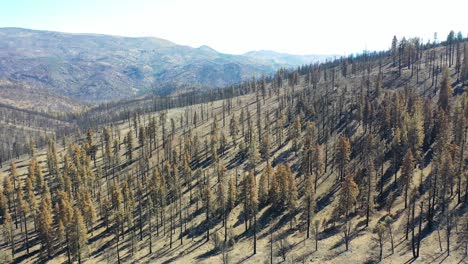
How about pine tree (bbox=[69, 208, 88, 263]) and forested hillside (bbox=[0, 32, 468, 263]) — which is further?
pine tree (bbox=[69, 208, 88, 263])

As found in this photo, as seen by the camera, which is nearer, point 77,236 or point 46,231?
point 77,236

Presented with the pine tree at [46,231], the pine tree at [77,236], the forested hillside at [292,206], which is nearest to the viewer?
the forested hillside at [292,206]

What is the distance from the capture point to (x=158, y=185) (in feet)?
411

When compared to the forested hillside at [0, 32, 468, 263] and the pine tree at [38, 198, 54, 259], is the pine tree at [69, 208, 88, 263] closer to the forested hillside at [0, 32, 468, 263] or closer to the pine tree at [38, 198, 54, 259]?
the forested hillside at [0, 32, 468, 263]

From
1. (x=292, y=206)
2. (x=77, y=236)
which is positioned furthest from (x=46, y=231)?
(x=292, y=206)

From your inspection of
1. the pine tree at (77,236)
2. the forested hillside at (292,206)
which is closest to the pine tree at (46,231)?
the forested hillside at (292,206)

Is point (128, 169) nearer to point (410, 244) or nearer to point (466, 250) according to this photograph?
point (410, 244)

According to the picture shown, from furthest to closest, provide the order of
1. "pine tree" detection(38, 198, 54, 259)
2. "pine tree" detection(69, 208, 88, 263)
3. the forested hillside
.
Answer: "pine tree" detection(38, 198, 54, 259) < "pine tree" detection(69, 208, 88, 263) < the forested hillside

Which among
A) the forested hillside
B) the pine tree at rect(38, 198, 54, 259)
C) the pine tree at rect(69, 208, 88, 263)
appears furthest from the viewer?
the pine tree at rect(38, 198, 54, 259)

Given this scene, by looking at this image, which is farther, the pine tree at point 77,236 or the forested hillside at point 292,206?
the pine tree at point 77,236

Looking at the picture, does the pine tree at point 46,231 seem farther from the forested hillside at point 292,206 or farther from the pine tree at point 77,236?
the pine tree at point 77,236

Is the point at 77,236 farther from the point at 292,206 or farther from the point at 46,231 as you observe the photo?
the point at 292,206

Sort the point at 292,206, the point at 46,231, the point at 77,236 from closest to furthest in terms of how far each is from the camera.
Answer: the point at 77,236
the point at 292,206
the point at 46,231

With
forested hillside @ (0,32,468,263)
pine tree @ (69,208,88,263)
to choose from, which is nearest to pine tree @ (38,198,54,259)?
forested hillside @ (0,32,468,263)
